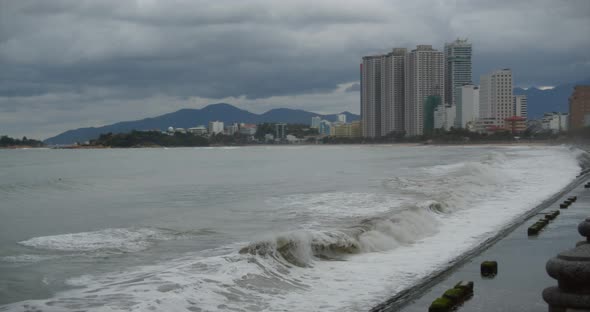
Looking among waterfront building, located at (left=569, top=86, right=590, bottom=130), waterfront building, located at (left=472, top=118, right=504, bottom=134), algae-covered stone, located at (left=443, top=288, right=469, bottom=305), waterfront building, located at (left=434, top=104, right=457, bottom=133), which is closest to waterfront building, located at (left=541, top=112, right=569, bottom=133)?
waterfront building, located at (left=472, top=118, right=504, bottom=134)

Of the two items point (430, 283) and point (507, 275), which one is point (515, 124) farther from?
point (430, 283)

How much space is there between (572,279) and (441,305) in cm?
184

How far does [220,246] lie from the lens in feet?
38.4

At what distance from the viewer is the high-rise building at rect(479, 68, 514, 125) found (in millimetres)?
183125

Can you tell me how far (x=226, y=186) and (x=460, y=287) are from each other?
957 inches

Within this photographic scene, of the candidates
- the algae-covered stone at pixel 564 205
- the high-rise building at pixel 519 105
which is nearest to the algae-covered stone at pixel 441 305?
the algae-covered stone at pixel 564 205

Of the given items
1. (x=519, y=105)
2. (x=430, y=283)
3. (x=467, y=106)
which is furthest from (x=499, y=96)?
(x=430, y=283)

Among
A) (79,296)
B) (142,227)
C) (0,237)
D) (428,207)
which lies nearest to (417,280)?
(79,296)

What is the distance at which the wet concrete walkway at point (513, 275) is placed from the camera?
6.36 m

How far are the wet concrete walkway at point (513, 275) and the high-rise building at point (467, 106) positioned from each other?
18131 cm

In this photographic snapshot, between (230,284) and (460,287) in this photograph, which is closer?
(460,287)

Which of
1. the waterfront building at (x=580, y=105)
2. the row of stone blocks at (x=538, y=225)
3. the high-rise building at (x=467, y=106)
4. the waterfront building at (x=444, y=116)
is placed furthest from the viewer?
the high-rise building at (x=467, y=106)

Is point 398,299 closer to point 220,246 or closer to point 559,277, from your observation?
point 559,277

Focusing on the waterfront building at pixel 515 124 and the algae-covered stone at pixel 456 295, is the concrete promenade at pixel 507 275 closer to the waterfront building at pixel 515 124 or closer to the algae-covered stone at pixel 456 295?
the algae-covered stone at pixel 456 295
